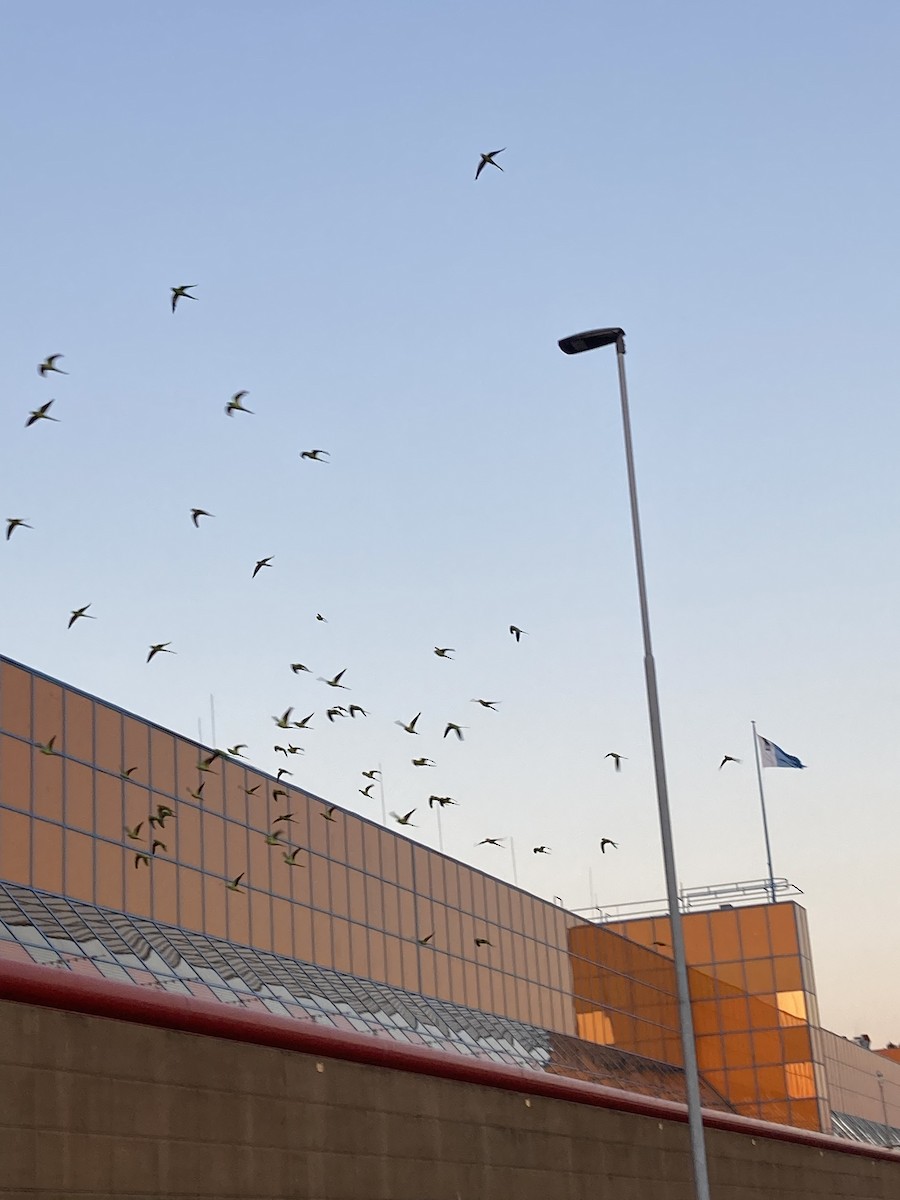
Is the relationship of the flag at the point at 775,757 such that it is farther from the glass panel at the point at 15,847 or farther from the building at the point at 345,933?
the glass panel at the point at 15,847

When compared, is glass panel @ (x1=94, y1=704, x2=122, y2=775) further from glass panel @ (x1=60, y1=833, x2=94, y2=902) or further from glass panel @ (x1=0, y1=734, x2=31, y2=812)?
glass panel @ (x1=0, y1=734, x2=31, y2=812)

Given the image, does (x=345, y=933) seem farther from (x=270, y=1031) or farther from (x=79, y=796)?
(x=270, y=1031)

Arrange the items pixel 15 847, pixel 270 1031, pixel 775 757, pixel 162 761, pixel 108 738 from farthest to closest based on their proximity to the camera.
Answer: pixel 775 757 → pixel 162 761 → pixel 108 738 → pixel 15 847 → pixel 270 1031

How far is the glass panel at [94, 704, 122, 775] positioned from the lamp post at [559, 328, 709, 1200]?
15.6 m

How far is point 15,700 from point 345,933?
591 inches

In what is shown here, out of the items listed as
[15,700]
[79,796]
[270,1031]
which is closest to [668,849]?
[270,1031]

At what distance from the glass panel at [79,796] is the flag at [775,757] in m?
39.4

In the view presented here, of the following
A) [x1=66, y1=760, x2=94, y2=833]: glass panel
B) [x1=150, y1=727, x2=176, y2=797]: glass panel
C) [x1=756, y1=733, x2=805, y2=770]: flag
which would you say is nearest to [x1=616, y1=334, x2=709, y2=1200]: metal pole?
[x1=66, y1=760, x2=94, y2=833]: glass panel

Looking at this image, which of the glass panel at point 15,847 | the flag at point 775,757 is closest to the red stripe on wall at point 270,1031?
the glass panel at point 15,847

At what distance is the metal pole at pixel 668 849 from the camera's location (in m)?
Result: 23.5

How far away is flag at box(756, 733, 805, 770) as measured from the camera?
71750 millimetres

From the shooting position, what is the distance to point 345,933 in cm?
4731

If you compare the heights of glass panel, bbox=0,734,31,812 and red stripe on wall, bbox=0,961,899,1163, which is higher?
glass panel, bbox=0,734,31,812

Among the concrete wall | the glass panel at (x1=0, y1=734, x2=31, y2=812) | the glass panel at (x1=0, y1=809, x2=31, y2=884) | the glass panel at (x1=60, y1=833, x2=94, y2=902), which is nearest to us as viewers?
the concrete wall
